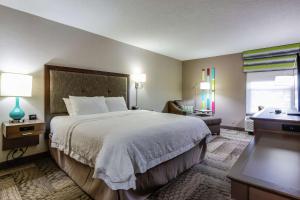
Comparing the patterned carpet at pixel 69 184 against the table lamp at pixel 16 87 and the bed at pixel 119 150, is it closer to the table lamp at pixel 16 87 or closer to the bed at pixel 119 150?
the bed at pixel 119 150

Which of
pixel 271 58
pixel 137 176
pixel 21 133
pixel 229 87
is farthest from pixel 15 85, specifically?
pixel 271 58

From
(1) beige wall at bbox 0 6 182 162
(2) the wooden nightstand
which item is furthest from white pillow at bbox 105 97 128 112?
(2) the wooden nightstand

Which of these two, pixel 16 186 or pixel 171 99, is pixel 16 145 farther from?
pixel 171 99

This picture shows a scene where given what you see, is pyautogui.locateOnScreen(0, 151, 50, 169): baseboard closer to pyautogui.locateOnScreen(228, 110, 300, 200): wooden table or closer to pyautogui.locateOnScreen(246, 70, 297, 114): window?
pyautogui.locateOnScreen(228, 110, 300, 200): wooden table

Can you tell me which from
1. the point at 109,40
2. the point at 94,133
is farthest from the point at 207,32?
the point at 94,133

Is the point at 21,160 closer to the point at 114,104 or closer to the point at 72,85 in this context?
the point at 72,85

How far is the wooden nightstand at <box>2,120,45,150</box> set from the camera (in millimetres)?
2176

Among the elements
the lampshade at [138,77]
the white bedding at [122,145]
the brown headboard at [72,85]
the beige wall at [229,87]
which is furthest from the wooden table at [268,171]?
the beige wall at [229,87]

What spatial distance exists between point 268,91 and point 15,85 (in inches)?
221

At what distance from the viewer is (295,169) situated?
2.66ft

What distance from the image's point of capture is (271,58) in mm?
4230

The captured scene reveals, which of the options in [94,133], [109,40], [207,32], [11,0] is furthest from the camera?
[109,40]

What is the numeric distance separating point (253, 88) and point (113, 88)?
3.95 meters

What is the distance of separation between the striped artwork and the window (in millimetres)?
159
